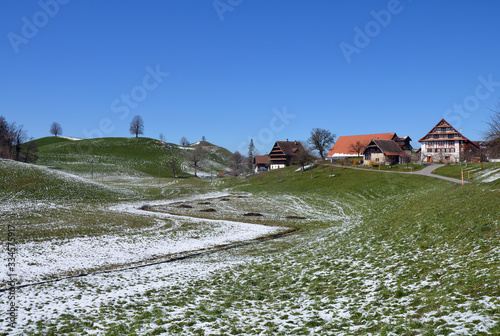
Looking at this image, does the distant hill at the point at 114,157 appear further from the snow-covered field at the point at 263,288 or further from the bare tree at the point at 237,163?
the snow-covered field at the point at 263,288

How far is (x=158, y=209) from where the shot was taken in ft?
167

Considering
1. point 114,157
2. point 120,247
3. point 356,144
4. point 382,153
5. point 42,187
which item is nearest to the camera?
point 120,247

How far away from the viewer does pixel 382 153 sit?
331 ft

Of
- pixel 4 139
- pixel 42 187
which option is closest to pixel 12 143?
pixel 4 139

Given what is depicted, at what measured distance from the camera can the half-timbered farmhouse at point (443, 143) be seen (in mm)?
101938

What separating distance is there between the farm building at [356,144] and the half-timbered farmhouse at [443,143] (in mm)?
12075

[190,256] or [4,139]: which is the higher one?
[4,139]

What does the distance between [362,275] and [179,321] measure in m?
9.34

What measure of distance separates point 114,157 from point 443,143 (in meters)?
141

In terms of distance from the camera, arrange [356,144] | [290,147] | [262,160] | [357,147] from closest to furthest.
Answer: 1. [357,147]
2. [356,144]
3. [290,147]
4. [262,160]

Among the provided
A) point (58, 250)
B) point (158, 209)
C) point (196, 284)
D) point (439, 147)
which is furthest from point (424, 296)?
point (439, 147)

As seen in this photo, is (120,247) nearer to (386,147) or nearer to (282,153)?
(386,147)

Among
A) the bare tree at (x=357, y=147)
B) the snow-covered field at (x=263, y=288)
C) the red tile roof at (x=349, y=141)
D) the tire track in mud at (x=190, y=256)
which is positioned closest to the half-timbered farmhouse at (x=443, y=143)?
the red tile roof at (x=349, y=141)

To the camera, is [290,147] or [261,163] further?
[261,163]
